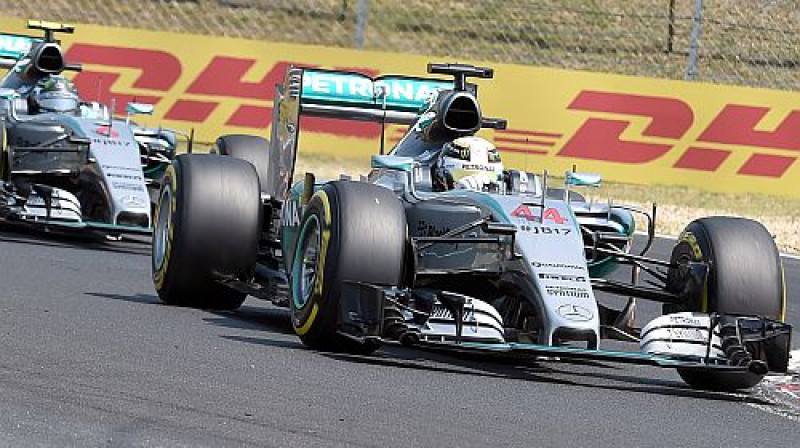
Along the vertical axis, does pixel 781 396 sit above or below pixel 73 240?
below

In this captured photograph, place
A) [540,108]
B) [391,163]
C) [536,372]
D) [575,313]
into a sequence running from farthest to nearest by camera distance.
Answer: [540,108] < [391,163] < [536,372] < [575,313]

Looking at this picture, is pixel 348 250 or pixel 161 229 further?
pixel 161 229

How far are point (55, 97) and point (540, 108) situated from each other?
731 centimetres

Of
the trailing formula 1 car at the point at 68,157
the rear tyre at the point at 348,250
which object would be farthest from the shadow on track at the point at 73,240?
the rear tyre at the point at 348,250

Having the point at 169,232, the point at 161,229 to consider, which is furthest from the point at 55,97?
the point at 169,232

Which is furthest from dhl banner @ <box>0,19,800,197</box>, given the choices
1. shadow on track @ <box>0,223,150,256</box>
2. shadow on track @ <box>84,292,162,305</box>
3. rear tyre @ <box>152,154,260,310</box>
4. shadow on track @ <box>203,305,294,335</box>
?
rear tyre @ <box>152,154,260,310</box>

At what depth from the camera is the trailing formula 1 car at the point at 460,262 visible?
31.7 feet

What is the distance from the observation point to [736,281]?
1027 centimetres

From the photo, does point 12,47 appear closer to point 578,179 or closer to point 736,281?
point 578,179

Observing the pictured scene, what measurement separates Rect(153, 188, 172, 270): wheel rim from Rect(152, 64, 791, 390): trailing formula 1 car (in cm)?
5

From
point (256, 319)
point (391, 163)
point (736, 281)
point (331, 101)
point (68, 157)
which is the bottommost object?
point (256, 319)

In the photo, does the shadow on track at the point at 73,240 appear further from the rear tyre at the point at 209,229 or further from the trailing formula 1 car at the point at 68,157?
the rear tyre at the point at 209,229

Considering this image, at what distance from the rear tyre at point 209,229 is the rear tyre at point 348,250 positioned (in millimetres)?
1640

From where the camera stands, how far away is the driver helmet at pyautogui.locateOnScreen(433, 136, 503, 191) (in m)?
11.3
